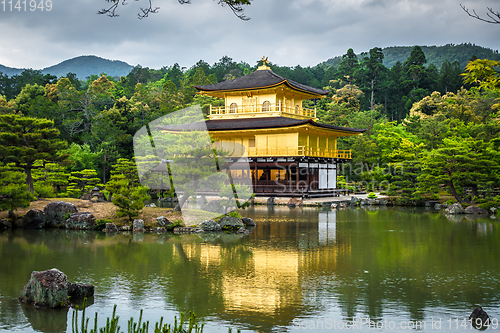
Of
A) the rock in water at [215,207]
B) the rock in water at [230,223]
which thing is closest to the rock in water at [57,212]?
the rock in water at [215,207]

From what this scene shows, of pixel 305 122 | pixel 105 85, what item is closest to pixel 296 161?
pixel 305 122

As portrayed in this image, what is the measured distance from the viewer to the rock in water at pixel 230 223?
1805 centimetres

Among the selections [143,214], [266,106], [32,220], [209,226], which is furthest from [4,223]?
[266,106]

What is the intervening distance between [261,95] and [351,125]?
16.1 m

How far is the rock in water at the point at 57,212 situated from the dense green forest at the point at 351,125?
1279mm

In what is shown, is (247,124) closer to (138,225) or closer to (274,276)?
(138,225)

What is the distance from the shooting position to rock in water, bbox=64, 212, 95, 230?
18.2 meters

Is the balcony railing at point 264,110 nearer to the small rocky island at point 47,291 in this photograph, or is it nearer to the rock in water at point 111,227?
the rock in water at point 111,227

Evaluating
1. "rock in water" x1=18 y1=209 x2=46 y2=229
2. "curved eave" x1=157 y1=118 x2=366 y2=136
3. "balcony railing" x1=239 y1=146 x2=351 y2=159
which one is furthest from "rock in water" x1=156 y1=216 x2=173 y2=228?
"balcony railing" x1=239 y1=146 x2=351 y2=159

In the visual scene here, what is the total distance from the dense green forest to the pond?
4.01 meters

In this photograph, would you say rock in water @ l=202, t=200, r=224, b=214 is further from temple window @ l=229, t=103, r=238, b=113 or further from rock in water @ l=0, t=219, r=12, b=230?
temple window @ l=229, t=103, r=238, b=113

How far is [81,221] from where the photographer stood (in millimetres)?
18219

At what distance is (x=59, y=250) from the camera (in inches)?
528

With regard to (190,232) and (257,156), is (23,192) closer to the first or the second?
(190,232)
